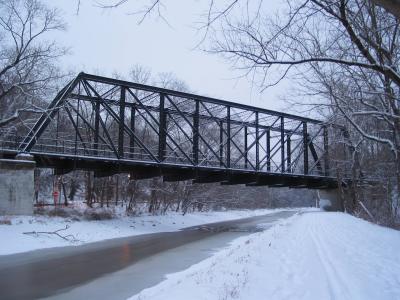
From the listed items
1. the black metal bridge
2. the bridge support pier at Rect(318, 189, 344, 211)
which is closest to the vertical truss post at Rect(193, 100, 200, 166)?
the black metal bridge

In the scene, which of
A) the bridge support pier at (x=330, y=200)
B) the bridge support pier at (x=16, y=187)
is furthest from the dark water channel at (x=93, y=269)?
the bridge support pier at (x=330, y=200)

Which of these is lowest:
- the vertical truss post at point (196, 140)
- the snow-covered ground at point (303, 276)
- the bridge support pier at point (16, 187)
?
the snow-covered ground at point (303, 276)

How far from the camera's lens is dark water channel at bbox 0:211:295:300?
11406 mm

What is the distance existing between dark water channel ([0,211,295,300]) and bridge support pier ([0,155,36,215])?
495 cm

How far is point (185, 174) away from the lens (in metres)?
37.5

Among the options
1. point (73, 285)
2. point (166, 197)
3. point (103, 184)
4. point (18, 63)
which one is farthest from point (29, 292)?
point (166, 197)

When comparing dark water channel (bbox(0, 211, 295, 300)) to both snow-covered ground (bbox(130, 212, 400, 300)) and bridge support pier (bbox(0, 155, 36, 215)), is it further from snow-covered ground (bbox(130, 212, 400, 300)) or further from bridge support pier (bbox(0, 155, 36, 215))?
bridge support pier (bbox(0, 155, 36, 215))

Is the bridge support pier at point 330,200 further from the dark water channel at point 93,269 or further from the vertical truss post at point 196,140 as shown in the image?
the dark water channel at point 93,269

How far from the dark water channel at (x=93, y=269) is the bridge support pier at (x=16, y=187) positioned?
16.2 feet

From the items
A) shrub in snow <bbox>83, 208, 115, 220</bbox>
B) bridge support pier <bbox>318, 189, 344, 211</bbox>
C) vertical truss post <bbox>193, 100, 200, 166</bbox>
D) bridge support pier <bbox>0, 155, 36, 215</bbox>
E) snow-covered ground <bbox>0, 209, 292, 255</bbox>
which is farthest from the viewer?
bridge support pier <bbox>318, 189, 344, 211</bbox>

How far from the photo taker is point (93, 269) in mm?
15133

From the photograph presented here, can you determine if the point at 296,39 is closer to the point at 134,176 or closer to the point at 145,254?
the point at 145,254

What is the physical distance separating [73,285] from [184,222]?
32691mm

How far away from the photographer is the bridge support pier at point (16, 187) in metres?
25.0
